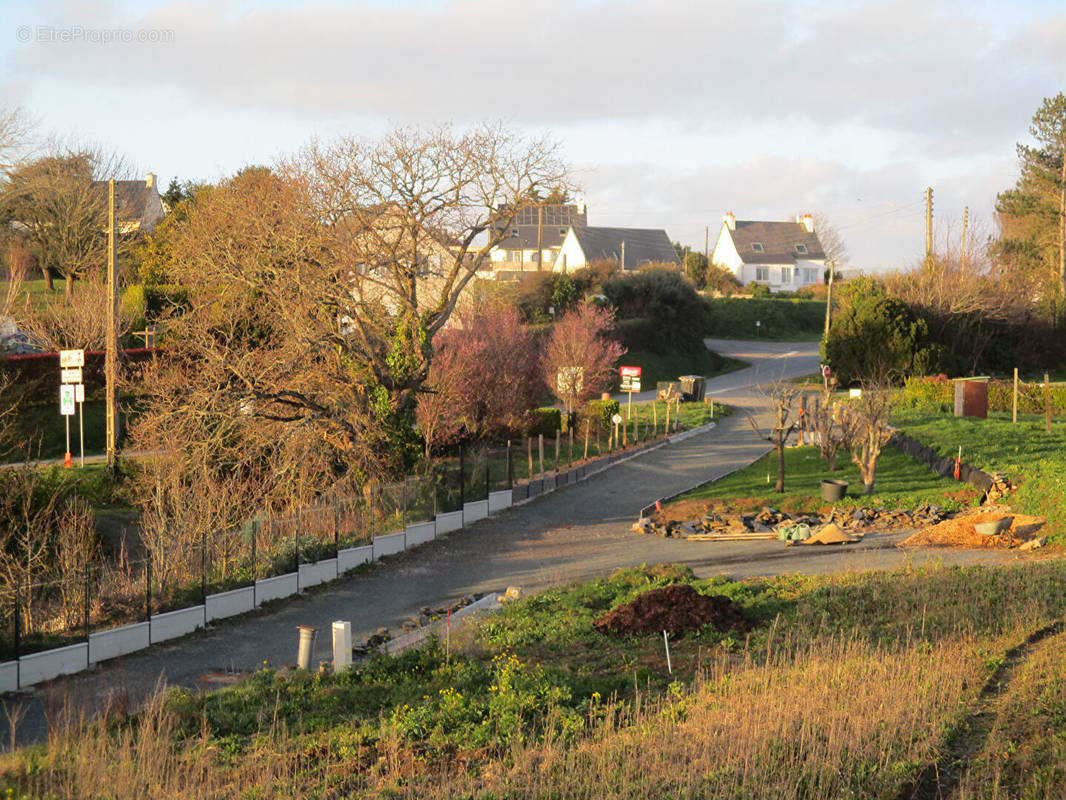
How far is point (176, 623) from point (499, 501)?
473 inches

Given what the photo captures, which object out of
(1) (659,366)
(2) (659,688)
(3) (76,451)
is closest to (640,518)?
(2) (659,688)

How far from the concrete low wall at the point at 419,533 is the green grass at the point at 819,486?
798 cm

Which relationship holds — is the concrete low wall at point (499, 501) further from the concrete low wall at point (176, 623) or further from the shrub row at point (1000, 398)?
the shrub row at point (1000, 398)

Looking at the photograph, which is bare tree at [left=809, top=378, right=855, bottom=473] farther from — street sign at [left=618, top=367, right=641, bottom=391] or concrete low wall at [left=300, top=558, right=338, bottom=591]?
concrete low wall at [left=300, top=558, right=338, bottom=591]

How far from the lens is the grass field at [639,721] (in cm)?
850

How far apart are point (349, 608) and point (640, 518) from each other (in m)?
9.67

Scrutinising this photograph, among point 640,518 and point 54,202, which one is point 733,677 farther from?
point 54,202

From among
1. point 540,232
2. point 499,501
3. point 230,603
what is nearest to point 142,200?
point 540,232

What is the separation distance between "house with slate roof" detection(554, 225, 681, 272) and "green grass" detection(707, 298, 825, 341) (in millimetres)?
10101

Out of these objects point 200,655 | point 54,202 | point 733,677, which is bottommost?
point 200,655

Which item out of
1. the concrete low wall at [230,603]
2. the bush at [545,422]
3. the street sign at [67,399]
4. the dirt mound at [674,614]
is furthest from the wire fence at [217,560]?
the bush at [545,422]

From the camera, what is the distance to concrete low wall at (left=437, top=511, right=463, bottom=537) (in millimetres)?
25219

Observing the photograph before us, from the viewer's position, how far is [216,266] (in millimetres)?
25656

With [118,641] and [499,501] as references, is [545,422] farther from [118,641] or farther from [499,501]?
[118,641]
